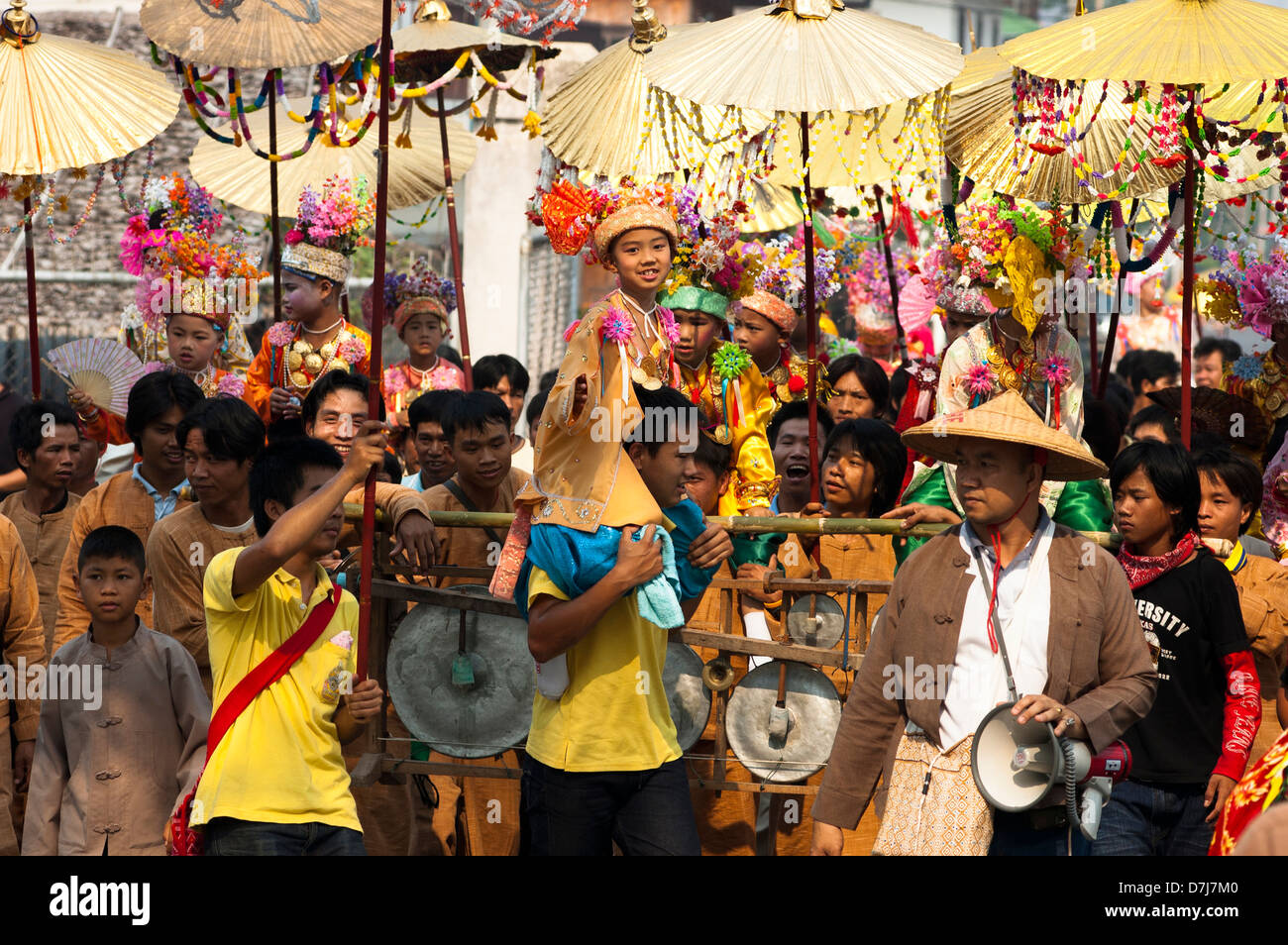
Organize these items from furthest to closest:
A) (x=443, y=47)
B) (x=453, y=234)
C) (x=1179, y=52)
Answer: (x=453, y=234)
(x=443, y=47)
(x=1179, y=52)

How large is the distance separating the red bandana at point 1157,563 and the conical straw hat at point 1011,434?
1.78ft

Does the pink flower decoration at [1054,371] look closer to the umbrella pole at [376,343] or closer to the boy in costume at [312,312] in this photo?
the umbrella pole at [376,343]

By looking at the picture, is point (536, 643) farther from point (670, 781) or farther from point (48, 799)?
point (48, 799)

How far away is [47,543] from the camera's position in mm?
6586

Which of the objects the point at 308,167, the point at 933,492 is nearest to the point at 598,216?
the point at 933,492

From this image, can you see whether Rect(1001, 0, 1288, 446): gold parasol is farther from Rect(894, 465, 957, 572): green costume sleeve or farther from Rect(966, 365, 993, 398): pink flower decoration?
Rect(894, 465, 957, 572): green costume sleeve

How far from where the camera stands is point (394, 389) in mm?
8781

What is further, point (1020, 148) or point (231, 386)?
point (231, 386)

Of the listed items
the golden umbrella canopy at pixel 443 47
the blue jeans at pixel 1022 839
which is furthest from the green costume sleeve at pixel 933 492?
the golden umbrella canopy at pixel 443 47

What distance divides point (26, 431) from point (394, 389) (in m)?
2.48

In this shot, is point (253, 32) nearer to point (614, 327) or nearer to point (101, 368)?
point (101, 368)

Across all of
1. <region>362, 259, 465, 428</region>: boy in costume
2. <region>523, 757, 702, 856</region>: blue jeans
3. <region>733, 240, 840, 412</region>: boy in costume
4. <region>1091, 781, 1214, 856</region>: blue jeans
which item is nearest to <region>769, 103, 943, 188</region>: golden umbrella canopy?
<region>733, 240, 840, 412</region>: boy in costume

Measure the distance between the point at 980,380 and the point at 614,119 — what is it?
7.10 feet

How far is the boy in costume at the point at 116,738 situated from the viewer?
5.06 meters
